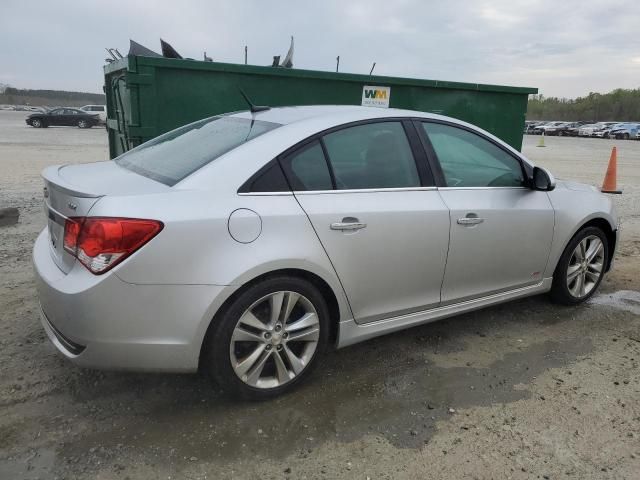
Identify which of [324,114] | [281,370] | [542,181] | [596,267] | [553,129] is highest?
[324,114]

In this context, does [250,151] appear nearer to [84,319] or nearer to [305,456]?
[84,319]

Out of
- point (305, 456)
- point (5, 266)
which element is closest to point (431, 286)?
point (305, 456)

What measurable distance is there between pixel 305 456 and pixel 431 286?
137 centimetres

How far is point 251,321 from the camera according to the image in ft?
9.05

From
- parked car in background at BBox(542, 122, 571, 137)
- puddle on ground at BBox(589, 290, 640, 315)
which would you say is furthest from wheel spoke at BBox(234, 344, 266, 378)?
parked car in background at BBox(542, 122, 571, 137)

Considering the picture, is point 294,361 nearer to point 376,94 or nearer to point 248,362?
point 248,362

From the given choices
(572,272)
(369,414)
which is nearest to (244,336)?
(369,414)

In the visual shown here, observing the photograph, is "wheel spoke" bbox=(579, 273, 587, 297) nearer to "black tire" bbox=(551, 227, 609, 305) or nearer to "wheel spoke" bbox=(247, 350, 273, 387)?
"black tire" bbox=(551, 227, 609, 305)

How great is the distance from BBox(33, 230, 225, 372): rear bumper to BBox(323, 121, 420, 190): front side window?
1053 mm

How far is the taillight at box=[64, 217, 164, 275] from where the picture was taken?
243 centimetres

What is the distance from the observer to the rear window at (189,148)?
290cm

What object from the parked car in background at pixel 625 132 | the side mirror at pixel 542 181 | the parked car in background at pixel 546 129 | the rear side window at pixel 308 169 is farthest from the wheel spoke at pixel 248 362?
the parked car in background at pixel 546 129

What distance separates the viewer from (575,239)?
4254 millimetres

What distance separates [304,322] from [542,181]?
2.07 m
